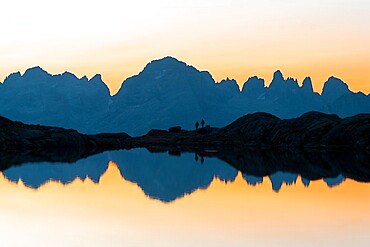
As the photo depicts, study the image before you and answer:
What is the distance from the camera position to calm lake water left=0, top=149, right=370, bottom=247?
81.3ft

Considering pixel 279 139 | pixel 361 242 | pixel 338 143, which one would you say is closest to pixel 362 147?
pixel 338 143

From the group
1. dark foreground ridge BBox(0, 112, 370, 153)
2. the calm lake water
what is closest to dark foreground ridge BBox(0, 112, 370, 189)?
dark foreground ridge BBox(0, 112, 370, 153)

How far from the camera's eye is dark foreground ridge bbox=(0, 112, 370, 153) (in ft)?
421

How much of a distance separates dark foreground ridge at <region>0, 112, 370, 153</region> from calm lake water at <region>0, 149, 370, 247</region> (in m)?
75.3

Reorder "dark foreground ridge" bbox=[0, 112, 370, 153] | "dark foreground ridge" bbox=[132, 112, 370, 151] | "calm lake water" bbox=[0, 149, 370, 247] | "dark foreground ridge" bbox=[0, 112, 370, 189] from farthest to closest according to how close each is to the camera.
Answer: "dark foreground ridge" bbox=[132, 112, 370, 151] < "dark foreground ridge" bbox=[0, 112, 370, 153] < "dark foreground ridge" bbox=[0, 112, 370, 189] < "calm lake water" bbox=[0, 149, 370, 247]

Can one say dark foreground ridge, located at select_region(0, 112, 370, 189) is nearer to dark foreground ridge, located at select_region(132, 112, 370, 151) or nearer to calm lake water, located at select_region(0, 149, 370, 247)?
dark foreground ridge, located at select_region(132, 112, 370, 151)

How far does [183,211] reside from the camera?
33.3 meters

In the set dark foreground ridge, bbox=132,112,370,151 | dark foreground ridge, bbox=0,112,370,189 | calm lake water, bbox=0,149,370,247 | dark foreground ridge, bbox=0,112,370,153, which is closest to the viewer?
calm lake water, bbox=0,149,370,247

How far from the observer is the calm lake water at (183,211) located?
975 inches

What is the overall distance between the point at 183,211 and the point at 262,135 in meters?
124

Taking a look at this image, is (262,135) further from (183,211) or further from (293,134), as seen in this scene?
(183,211)

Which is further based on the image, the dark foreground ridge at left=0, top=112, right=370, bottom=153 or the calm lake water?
the dark foreground ridge at left=0, top=112, right=370, bottom=153

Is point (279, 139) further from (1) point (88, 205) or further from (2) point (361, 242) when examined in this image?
(2) point (361, 242)

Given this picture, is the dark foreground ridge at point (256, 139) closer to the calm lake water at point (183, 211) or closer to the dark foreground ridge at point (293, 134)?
the dark foreground ridge at point (293, 134)
